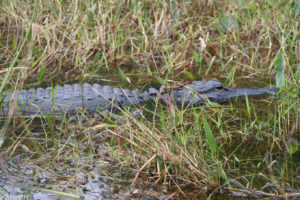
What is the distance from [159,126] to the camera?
10.1 ft

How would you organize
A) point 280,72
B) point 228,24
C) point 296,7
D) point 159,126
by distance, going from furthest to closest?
point 228,24, point 296,7, point 159,126, point 280,72

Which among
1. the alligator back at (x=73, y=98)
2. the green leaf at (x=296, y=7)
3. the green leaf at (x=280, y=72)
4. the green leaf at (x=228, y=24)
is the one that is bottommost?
the alligator back at (x=73, y=98)

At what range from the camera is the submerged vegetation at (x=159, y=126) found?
2.21 m

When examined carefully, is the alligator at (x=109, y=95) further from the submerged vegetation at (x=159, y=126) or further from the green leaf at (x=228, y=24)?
the green leaf at (x=228, y=24)

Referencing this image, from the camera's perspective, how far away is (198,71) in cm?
443

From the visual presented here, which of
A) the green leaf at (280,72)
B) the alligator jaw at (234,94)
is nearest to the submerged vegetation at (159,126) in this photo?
the green leaf at (280,72)

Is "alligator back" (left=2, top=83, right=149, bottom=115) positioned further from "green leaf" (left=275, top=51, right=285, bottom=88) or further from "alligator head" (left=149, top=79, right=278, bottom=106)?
"green leaf" (left=275, top=51, right=285, bottom=88)

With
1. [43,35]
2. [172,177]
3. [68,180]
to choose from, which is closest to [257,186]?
[172,177]

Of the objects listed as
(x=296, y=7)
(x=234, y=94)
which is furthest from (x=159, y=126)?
(x=296, y=7)

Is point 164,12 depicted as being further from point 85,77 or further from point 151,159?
point 151,159

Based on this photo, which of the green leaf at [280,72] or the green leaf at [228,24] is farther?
the green leaf at [228,24]

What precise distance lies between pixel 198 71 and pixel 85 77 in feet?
3.84

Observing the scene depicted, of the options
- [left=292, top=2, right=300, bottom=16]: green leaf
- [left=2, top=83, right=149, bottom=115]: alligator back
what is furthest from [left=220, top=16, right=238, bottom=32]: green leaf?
[left=2, top=83, right=149, bottom=115]: alligator back

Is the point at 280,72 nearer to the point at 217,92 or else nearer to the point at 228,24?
the point at 217,92
